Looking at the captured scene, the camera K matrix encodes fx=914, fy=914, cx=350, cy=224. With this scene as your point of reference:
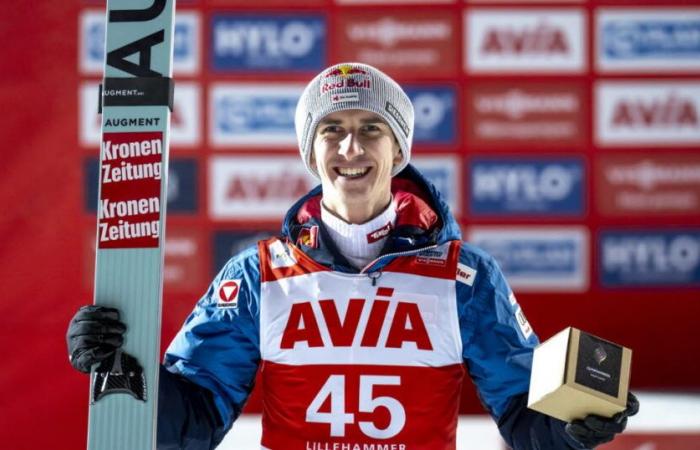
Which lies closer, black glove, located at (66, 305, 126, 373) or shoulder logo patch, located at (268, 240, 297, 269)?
black glove, located at (66, 305, 126, 373)

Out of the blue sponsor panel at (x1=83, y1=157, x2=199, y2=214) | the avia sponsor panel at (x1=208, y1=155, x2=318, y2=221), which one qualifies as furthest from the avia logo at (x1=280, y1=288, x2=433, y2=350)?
the blue sponsor panel at (x1=83, y1=157, x2=199, y2=214)

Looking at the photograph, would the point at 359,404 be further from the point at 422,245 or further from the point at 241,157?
the point at 241,157

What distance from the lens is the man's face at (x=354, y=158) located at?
1829 millimetres

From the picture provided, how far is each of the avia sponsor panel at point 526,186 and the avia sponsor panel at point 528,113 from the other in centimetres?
8

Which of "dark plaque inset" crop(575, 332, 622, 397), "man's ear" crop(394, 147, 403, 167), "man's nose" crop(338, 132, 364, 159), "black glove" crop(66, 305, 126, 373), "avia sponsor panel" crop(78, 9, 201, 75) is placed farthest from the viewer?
"avia sponsor panel" crop(78, 9, 201, 75)

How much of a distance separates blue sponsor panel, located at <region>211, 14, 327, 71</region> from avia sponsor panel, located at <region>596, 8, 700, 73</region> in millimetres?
1346

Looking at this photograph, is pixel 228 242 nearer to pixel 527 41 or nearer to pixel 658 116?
pixel 527 41

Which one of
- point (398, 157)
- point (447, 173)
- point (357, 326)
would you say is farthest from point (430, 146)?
point (357, 326)

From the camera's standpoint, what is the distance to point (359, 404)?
1819mm

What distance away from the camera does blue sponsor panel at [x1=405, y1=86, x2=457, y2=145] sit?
4352 mm

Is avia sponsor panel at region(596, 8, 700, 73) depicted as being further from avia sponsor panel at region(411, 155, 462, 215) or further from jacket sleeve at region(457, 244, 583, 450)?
jacket sleeve at region(457, 244, 583, 450)

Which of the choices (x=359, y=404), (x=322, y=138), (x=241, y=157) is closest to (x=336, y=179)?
(x=322, y=138)

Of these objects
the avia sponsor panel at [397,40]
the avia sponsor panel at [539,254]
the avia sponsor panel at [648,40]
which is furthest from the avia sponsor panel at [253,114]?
the avia sponsor panel at [648,40]

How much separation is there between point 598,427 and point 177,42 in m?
3.26
